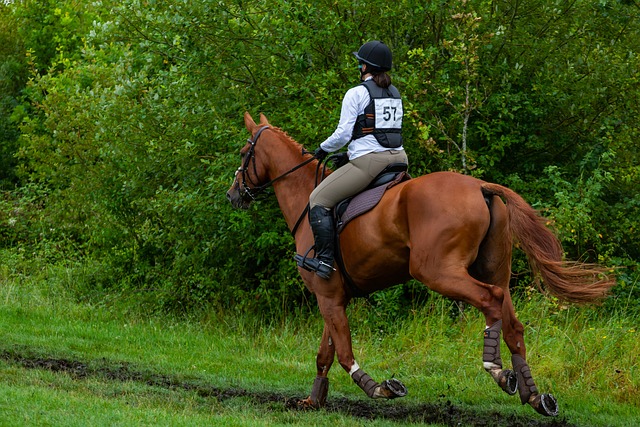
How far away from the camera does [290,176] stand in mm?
8953

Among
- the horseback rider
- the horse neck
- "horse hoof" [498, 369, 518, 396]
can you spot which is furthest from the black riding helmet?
"horse hoof" [498, 369, 518, 396]

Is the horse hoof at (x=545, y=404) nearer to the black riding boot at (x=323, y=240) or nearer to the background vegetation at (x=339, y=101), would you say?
the black riding boot at (x=323, y=240)

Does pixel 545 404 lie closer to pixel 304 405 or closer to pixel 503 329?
pixel 503 329

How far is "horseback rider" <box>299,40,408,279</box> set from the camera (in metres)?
7.97

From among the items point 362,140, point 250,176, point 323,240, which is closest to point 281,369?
point 250,176

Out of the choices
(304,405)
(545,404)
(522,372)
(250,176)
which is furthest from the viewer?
(250,176)

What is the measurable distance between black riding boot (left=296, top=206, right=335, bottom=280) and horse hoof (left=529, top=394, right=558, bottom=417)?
6.99ft

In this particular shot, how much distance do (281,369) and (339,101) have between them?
12.1ft

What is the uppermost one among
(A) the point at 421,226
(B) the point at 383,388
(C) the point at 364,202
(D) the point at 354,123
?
(D) the point at 354,123

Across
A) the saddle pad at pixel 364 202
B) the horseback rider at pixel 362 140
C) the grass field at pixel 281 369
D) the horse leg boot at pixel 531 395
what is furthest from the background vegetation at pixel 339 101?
the horse leg boot at pixel 531 395

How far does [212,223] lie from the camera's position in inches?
511

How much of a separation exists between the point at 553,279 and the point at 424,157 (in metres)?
5.24

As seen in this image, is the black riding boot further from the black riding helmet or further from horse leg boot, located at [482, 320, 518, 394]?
horse leg boot, located at [482, 320, 518, 394]

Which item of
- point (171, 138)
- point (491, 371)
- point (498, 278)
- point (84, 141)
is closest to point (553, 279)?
point (498, 278)
